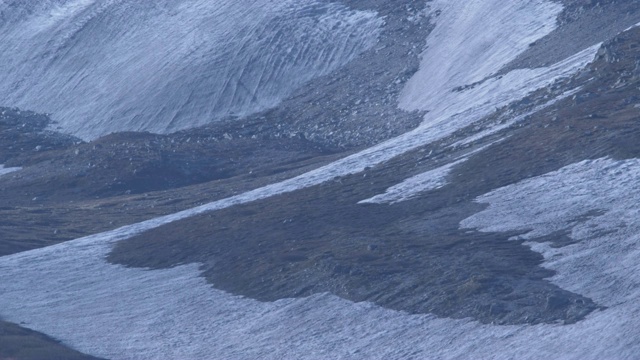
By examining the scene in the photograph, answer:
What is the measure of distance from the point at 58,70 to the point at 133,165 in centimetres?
2447

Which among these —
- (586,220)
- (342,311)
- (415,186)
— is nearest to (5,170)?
(415,186)

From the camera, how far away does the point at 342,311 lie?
25891 millimetres

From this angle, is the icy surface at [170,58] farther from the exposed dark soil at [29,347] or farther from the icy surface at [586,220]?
the exposed dark soil at [29,347]

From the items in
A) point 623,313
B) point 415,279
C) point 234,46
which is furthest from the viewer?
point 234,46

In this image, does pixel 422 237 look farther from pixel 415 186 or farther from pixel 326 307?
pixel 415 186

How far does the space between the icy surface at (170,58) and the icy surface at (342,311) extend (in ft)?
106

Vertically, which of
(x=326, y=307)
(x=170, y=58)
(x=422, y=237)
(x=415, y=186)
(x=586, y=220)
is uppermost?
(x=326, y=307)

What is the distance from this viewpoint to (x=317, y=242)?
32969 millimetres

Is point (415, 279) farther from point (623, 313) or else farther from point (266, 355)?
point (623, 313)

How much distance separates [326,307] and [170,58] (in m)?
49.3

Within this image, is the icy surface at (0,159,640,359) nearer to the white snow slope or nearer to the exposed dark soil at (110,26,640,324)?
the white snow slope

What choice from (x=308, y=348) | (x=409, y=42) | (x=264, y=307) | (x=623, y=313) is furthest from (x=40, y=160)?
(x=623, y=313)

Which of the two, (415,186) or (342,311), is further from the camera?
(415,186)

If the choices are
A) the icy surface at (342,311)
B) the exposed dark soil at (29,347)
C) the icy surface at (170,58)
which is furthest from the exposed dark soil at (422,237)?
the icy surface at (170,58)
